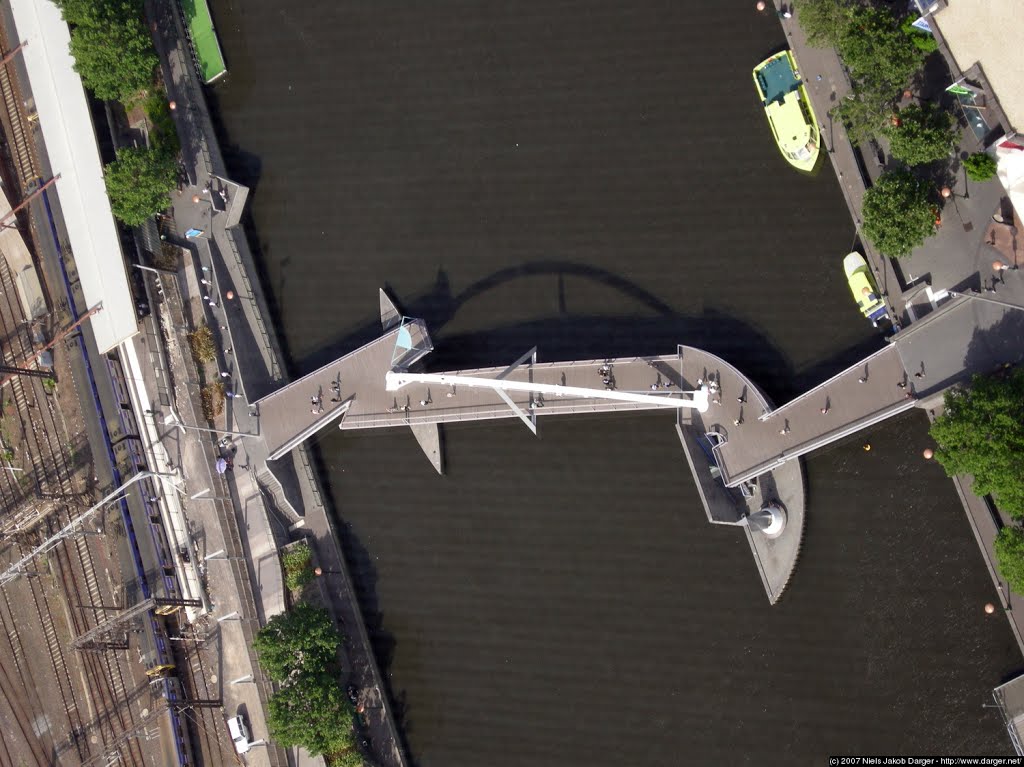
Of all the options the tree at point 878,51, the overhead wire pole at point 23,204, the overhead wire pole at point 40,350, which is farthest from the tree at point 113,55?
the tree at point 878,51

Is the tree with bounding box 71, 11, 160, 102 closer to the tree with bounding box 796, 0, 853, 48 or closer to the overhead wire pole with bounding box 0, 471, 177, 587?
the overhead wire pole with bounding box 0, 471, 177, 587

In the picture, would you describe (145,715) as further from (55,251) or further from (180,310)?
(55,251)

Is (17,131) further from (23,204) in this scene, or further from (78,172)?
(78,172)

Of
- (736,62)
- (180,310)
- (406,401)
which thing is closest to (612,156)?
(736,62)

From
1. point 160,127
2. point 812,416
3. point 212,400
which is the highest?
point 160,127

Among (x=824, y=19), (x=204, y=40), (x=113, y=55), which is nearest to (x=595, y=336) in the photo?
(x=824, y=19)
